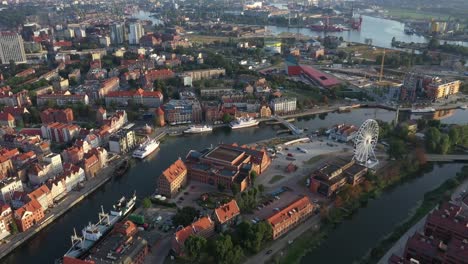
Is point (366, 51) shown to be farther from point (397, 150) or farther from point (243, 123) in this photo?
point (397, 150)

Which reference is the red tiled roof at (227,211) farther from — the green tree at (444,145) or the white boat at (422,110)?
the white boat at (422,110)

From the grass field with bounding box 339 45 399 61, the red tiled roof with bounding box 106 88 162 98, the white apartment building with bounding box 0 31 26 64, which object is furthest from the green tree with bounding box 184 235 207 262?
the grass field with bounding box 339 45 399 61

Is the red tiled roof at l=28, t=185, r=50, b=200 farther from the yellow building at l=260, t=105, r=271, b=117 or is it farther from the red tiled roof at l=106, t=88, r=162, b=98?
the yellow building at l=260, t=105, r=271, b=117

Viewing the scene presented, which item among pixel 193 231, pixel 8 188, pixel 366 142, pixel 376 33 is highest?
pixel 366 142

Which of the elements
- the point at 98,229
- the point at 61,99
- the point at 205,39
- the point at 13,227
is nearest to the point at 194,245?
the point at 98,229

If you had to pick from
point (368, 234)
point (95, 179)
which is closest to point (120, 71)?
point (95, 179)

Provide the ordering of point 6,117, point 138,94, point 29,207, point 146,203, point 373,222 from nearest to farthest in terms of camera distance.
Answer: point 29,207
point 373,222
point 146,203
point 6,117
point 138,94

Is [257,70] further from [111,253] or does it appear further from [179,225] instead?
[111,253]

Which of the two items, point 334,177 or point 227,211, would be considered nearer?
point 227,211
